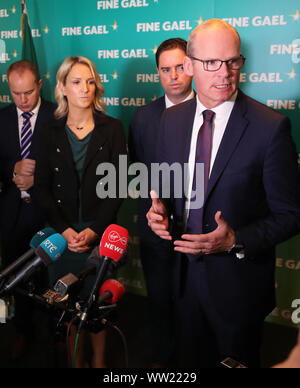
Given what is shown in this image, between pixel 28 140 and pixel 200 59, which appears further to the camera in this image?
pixel 28 140

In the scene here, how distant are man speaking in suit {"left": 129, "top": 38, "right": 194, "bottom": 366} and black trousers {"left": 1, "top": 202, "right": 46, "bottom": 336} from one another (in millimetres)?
753

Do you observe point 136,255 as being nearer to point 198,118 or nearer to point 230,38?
point 198,118

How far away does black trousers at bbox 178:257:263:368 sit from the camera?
193cm

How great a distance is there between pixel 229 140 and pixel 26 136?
149 cm

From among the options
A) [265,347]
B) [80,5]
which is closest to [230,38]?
[80,5]

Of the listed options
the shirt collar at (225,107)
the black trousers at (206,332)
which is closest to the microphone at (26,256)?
the black trousers at (206,332)

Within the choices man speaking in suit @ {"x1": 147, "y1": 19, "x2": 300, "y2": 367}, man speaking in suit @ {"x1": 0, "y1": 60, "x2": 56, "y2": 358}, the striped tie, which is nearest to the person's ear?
man speaking in suit @ {"x1": 147, "y1": 19, "x2": 300, "y2": 367}

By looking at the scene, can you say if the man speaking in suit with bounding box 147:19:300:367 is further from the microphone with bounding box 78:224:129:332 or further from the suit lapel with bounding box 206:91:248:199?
the microphone with bounding box 78:224:129:332

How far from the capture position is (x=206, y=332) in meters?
2.07

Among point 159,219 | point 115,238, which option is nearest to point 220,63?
point 159,219

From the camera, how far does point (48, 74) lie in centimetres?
333

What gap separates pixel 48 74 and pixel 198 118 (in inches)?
71.7

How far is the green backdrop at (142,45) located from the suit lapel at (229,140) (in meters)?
1.11

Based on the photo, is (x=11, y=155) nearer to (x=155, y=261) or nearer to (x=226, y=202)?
(x=155, y=261)
